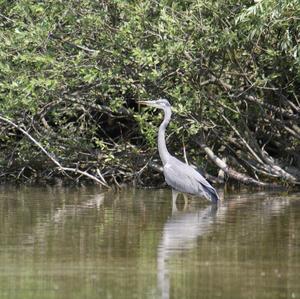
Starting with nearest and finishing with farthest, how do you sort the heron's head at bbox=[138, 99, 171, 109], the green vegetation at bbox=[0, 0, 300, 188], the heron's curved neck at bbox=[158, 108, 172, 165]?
the green vegetation at bbox=[0, 0, 300, 188]
the heron's head at bbox=[138, 99, 171, 109]
the heron's curved neck at bbox=[158, 108, 172, 165]

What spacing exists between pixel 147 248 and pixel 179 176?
422cm

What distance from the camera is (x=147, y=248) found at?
916 centimetres

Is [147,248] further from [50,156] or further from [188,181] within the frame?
[50,156]

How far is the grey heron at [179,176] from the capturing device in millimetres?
12992

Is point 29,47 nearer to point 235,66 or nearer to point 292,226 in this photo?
point 235,66

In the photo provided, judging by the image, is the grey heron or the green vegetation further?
the green vegetation

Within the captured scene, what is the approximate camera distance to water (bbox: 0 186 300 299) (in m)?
7.40

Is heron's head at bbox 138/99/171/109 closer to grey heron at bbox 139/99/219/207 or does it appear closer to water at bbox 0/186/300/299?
grey heron at bbox 139/99/219/207

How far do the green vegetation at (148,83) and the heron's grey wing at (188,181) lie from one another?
1023 mm

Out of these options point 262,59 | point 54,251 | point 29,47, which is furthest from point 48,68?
point 54,251

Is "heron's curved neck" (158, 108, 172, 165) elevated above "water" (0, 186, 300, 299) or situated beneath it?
elevated above

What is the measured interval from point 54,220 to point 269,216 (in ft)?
8.17

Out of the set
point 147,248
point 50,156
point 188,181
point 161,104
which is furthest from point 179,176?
point 147,248

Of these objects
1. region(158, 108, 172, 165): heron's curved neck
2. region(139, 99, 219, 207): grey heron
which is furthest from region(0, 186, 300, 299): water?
region(158, 108, 172, 165): heron's curved neck
